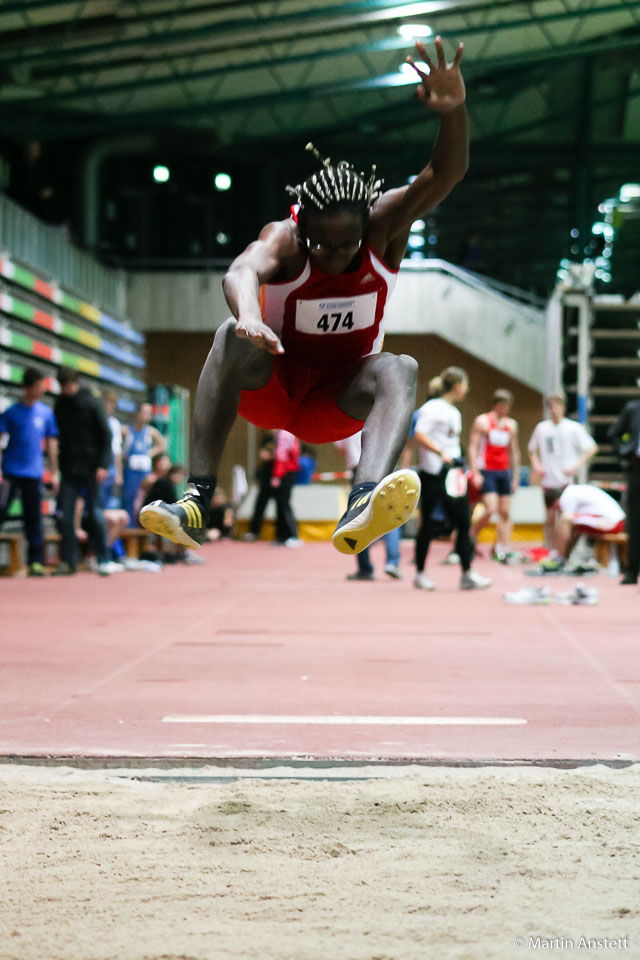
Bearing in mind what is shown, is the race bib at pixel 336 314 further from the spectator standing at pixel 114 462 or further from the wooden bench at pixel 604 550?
the wooden bench at pixel 604 550

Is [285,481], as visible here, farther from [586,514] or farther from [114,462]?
[586,514]

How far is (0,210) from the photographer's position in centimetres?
1460

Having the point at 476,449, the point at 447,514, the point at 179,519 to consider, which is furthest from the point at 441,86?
the point at 476,449

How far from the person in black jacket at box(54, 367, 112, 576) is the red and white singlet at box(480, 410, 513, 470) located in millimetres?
4575

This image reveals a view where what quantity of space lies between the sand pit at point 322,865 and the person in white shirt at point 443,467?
5.65m

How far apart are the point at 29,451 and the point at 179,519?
7.13 meters

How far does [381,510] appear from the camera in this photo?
10.3 feet

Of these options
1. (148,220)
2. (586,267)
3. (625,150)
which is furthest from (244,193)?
(586,267)

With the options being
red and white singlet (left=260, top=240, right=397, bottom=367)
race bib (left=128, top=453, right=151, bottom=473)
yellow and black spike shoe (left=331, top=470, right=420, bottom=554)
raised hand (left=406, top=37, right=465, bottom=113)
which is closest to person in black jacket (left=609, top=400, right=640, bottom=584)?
race bib (left=128, top=453, right=151, bottom=473)

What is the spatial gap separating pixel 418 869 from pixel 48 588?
23.3ft

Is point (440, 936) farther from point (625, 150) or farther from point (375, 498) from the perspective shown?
point (625, 150)

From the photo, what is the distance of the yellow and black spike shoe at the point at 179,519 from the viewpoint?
10.8ft

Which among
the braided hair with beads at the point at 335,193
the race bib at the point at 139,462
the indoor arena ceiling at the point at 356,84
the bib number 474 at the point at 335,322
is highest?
the indoor arena ceiling at the point at 356,84

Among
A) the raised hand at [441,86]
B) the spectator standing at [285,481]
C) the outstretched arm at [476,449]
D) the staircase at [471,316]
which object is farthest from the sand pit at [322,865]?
the staircase at [471,316]
